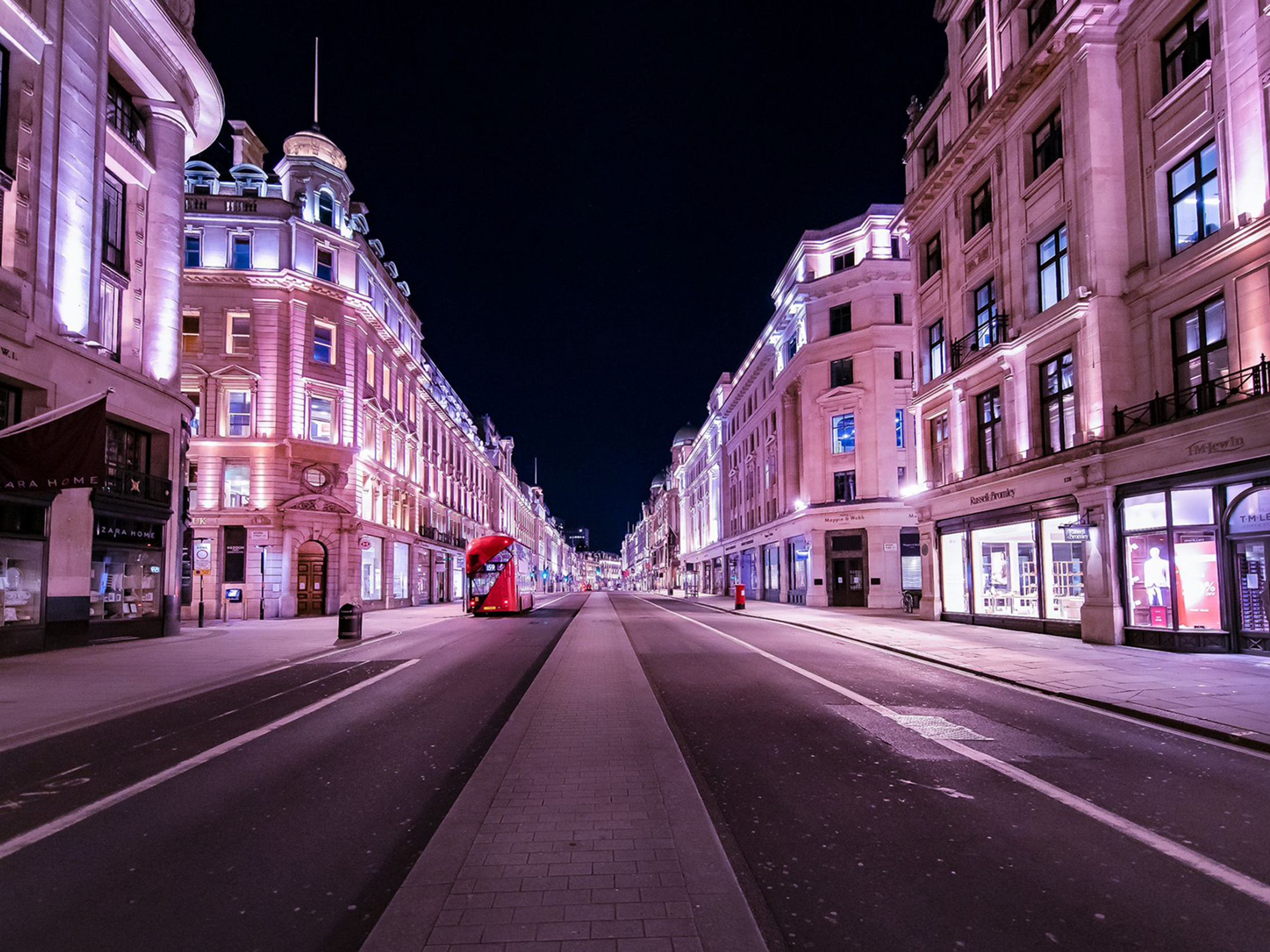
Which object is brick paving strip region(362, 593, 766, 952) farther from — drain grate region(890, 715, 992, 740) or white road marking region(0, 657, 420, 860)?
drain grate region(890, 715, 992, 740)

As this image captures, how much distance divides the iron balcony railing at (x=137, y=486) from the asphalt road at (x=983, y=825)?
772 inches

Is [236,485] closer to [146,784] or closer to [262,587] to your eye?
[262,587]

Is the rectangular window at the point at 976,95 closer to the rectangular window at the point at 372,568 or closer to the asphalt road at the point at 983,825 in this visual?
the asphalt road at the point at 983,825

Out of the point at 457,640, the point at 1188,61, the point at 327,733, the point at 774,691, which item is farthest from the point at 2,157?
the point at 1188,61

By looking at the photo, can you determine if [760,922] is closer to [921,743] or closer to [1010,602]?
[921,743]

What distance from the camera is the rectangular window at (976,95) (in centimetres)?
2613

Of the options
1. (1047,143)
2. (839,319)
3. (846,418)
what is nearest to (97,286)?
(1047,143)

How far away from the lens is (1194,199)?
1747 centimetres

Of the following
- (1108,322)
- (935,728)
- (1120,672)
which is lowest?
(1120,672)

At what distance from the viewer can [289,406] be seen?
120 ft

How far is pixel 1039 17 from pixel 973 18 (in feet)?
16.4

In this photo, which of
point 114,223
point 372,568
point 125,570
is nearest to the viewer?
point 125,570

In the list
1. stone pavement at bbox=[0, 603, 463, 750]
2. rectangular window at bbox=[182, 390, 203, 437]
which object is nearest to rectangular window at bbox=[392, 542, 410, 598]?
rectangular window at bbox=[182, 390, 203, 437]

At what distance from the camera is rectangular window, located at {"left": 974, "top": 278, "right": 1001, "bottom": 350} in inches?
984
